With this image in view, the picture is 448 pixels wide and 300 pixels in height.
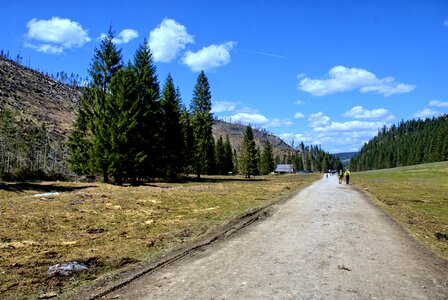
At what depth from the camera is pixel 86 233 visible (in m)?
11.8

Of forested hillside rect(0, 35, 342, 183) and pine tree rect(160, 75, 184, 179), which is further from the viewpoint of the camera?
pine tree rect(160, 75, 184, 179)

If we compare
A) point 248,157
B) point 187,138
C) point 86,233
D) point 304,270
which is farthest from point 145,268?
point 248,157

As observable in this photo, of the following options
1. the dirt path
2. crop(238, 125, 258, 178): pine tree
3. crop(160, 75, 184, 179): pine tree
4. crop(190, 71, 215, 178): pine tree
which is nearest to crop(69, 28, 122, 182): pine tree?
crop(160, 75, 184, 179): pine tree

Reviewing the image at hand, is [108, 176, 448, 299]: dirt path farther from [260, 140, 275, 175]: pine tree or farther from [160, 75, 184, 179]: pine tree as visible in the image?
[260, 140, 275, 175]: pine tree

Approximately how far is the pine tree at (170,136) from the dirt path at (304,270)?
122 ft

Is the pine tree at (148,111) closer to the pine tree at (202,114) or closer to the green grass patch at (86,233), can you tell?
the pine tree at (202,114)

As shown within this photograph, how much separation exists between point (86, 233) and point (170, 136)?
128ft

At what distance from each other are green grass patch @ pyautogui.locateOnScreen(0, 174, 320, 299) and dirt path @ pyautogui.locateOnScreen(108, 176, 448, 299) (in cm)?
136

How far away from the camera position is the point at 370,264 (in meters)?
8.28

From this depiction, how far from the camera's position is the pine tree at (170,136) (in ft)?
A: 159

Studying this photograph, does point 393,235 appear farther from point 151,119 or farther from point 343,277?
point 151,119

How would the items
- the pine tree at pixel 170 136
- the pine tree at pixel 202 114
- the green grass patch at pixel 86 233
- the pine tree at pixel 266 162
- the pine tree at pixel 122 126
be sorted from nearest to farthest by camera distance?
1. the green grass patch at pixel 86 233
2. the pine tree at pixel 122 126
3. the pine tree at pixel 170 136
4. the pine tree at pixel 202 114
5. the pine tree at pixel 266 162

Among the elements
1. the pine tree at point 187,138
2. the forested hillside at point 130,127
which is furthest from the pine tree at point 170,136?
the pine tree at point 187,138

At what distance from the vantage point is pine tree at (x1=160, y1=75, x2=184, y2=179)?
48603 mm
